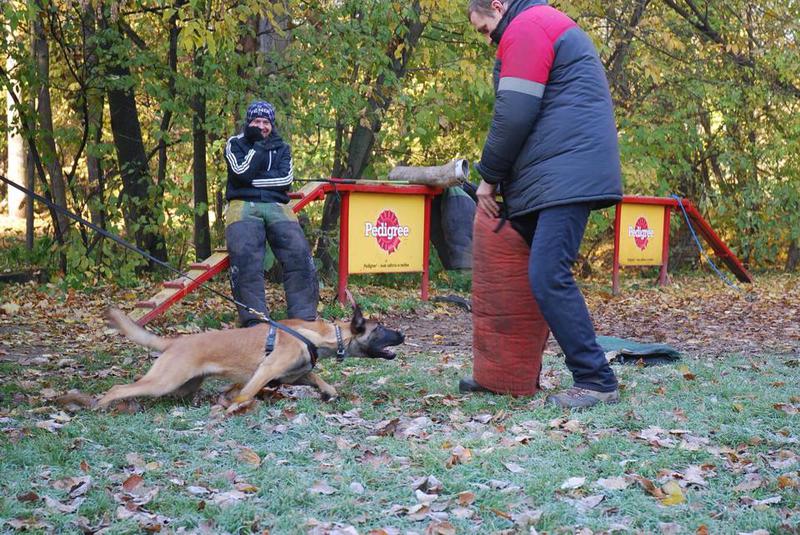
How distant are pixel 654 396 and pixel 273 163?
15.4 ft

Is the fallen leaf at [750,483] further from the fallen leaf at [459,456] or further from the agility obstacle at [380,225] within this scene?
the agility obstacle at [380,225]

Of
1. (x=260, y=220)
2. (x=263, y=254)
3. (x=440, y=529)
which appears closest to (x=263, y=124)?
(x=260, y=220)

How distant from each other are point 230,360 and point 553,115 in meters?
2.46

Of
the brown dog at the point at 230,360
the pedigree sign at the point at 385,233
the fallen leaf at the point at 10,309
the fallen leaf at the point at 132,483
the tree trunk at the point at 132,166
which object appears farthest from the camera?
the tree trunk at the point at 132,166

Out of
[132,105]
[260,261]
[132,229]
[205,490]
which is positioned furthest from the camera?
[132,105]

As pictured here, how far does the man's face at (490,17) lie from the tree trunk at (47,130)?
30.1ft

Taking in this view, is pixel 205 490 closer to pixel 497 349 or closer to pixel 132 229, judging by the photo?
pixel 497 349

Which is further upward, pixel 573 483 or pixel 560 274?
pixel 560 274

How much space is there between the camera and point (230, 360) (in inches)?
225

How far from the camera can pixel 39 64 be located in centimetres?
1349

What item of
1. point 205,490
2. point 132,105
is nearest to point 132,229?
point 132,105

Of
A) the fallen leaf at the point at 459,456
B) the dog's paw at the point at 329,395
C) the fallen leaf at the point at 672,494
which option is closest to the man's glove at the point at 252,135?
the dog's paw at the point at 329,395

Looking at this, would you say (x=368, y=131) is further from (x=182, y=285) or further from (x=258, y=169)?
(x=182, y=285)

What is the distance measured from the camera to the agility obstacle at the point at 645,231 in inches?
600
